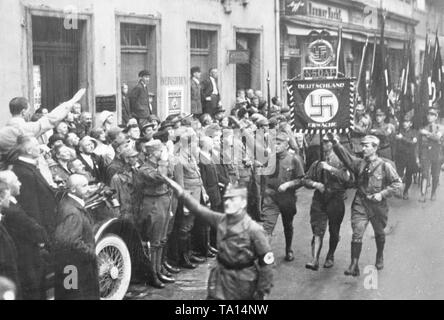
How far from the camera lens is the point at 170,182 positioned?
643 cm

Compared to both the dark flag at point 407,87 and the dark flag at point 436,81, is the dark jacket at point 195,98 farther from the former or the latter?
the dark flag at point 436,81

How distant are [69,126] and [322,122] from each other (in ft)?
13.6

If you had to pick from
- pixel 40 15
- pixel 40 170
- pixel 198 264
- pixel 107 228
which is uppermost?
pixel 40 15

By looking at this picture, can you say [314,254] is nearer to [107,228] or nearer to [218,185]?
[218,185]

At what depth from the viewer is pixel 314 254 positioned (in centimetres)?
1030

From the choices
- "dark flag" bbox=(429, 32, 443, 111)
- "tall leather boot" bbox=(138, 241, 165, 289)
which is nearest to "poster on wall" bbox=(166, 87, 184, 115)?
"dark flag" bbox=(429, 32, 443, 111)

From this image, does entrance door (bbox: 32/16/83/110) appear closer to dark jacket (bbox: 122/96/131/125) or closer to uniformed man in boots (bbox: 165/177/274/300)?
dark jacket (bbox: 122/96/131/125)

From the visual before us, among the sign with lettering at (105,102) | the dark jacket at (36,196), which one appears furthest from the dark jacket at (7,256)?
the sign with lettering at (105,102)

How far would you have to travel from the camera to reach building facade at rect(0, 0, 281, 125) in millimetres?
12648

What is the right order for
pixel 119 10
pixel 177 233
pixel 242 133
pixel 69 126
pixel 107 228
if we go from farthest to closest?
pixel 119 10, pixel 242 133, pixel 69 126, pixel 177 233, pixel 107 228

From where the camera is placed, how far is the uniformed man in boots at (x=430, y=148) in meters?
15.4

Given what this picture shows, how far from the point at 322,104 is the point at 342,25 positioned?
605 inches

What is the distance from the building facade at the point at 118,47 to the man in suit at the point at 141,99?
351mm
